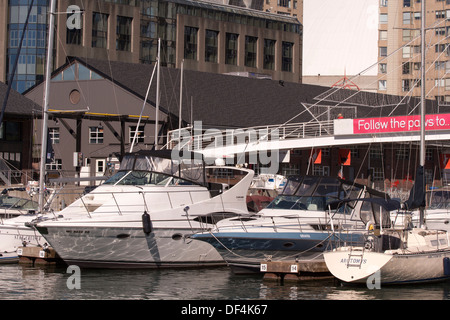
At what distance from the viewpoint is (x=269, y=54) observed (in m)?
99.6

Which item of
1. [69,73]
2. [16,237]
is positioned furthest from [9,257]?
[69,73]

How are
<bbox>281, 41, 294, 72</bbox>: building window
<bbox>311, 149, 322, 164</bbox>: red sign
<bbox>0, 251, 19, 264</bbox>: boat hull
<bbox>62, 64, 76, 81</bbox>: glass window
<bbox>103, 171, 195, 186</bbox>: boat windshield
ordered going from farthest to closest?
<bbox>281, 41, 294, 72</bbox>: building window → <bbox>62, 64, 76, 81</bbox>: glass window → <bbox>311, 149, 322, 164</bbox>: red sign → <bbox>0, 251, 19, 264</bbox>: boat hull → <bbox>103, 171, 195, 186</bbox>: boat windshield

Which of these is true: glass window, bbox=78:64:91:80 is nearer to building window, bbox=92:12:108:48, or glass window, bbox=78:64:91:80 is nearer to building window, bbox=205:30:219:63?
building window, bbox=92:12:108:48

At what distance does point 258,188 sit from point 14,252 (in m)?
19.1

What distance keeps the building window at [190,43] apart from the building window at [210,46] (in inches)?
57.1

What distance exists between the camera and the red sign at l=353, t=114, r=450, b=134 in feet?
132

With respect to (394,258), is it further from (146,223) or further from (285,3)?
(285,3)

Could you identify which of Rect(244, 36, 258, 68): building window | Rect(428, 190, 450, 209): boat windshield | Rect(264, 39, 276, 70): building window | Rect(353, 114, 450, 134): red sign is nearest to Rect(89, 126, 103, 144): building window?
Rect(353, 114, 450, 134): red sign

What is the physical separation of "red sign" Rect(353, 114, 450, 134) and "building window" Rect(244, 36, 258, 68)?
5407 cm

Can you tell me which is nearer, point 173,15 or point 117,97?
point 117,97

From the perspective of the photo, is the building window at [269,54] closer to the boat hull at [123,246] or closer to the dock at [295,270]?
the boat hull at [123,246]

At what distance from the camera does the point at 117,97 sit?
194ft
